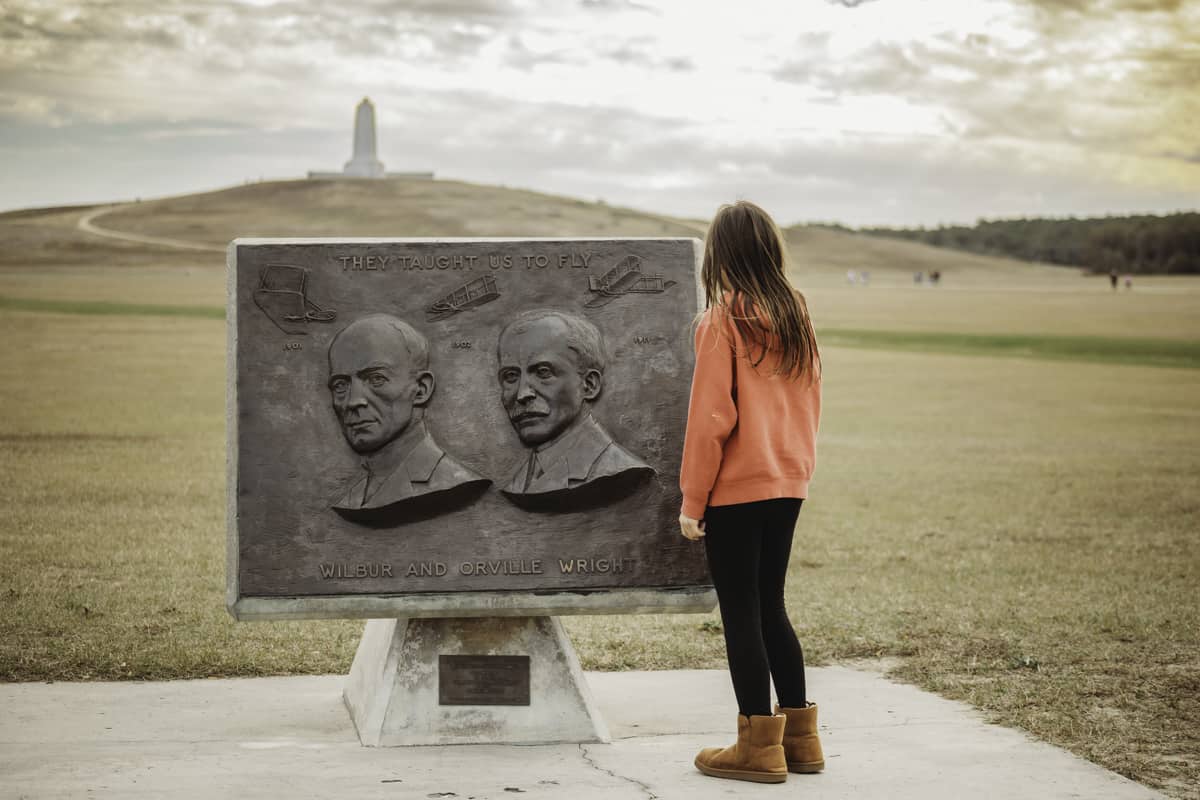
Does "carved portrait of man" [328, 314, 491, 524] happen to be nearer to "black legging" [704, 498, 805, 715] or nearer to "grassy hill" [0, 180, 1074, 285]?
"black legging" [704, 498, 805, 715]

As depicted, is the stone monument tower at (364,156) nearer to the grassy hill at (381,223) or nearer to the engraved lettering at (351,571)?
the grassy hill at (381,223)

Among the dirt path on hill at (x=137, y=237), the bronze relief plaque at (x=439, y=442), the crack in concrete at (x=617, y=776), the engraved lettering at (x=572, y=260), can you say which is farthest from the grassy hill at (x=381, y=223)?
the crack in concrete at (x=617, y=776)

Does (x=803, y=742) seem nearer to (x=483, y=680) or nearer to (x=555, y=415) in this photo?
(x=483, y=680)

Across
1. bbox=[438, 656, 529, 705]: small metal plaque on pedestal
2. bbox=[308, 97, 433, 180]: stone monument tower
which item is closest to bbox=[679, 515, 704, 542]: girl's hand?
bbox=[438, 656, 529, 705]: small metal plaque on pedestal

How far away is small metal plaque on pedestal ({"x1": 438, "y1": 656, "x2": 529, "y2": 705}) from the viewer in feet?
18.3

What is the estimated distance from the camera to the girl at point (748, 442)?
15.9 ft

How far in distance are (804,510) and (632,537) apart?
7.84 metres

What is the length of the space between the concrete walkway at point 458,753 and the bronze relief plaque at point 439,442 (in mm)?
586

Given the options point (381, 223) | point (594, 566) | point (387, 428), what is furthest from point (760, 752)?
point (381, 223)

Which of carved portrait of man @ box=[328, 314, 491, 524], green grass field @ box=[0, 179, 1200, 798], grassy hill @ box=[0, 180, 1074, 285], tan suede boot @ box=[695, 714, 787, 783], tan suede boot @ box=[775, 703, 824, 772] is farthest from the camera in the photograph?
grassy hill @ box=[0, 180, 1074, 285]

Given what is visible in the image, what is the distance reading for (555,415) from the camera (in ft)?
18.0

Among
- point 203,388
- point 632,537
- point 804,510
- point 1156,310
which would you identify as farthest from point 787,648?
point 1156,310

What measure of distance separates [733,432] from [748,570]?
1.71 ft

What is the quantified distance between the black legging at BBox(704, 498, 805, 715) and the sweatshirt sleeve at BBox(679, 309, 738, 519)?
133mm
